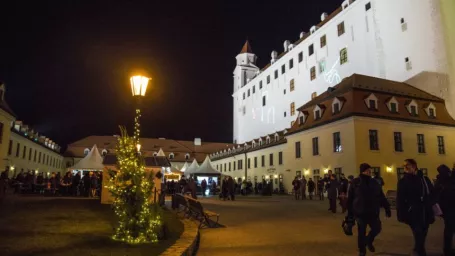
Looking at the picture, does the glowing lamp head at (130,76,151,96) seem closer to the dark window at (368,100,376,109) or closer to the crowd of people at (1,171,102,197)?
the crowd of people at (1,171,102,197)

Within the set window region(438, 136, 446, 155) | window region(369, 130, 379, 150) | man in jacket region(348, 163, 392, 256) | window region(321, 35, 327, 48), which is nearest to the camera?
man in jacket region(348, 163, 392, 256)

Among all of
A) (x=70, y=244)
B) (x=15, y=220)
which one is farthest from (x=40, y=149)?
(x=70, y=244)

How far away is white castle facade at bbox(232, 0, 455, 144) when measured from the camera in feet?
107

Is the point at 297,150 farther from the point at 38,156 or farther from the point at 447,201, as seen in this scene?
the point at 38,156

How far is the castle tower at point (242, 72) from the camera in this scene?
231 feet

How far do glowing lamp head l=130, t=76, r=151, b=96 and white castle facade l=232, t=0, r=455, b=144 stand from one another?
106 feet

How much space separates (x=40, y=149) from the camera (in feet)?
174

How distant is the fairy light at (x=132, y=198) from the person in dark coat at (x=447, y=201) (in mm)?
5952

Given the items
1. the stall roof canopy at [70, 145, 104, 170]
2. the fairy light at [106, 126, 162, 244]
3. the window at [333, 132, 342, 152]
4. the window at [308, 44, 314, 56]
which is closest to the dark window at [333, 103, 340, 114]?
the window at [333, 132, 342, 152]

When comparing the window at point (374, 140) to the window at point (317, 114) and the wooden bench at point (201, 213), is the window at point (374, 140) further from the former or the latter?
the wooden bench at point (201, 213)

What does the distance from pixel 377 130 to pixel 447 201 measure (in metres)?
23.9

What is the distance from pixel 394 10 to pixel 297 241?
3398cm

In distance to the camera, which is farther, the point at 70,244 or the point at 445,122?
the point at 445,122

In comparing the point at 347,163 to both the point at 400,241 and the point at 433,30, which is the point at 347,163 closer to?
the point at 433,30
